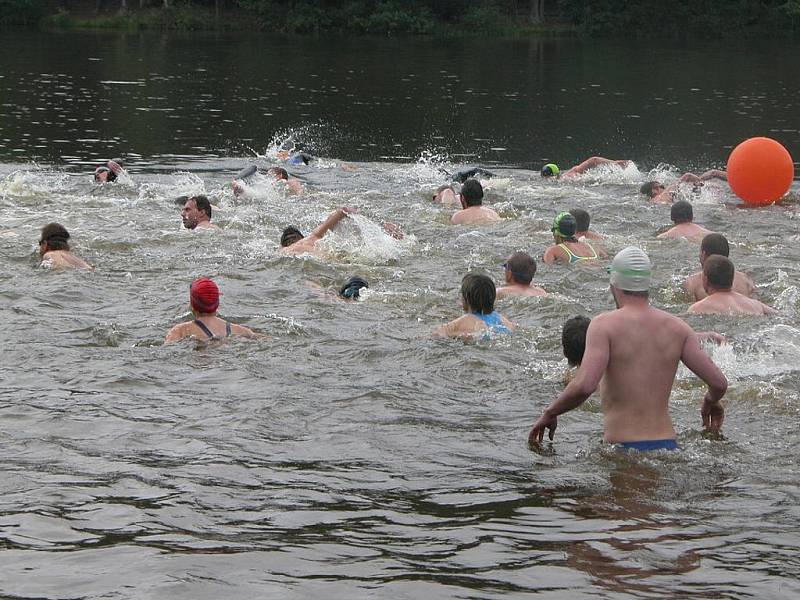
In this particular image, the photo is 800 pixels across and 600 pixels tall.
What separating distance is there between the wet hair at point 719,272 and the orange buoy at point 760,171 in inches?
297

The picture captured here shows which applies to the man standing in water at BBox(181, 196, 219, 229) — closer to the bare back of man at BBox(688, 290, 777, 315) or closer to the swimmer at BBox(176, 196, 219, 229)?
the swimmer at BBox(176, 196, 219, 229)

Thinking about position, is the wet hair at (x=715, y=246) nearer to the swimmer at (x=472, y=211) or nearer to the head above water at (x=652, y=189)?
the swimmer at (x=472, y=211)

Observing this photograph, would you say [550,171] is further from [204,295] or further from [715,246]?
[204,295]

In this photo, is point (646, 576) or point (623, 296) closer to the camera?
point (646, 576)

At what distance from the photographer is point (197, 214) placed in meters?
16.9

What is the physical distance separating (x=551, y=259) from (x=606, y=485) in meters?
7.22

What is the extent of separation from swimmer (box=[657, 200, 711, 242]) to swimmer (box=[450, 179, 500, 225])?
2.60 m

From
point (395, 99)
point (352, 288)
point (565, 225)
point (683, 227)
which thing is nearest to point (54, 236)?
point (352, 288)

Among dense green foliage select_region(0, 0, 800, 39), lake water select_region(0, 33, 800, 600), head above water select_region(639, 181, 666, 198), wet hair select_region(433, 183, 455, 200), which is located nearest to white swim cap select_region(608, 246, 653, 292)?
lake water select_region(0, 33, 800, 600)

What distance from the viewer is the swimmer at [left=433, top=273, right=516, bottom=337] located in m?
10.7

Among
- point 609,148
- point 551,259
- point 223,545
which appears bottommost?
point 223,545

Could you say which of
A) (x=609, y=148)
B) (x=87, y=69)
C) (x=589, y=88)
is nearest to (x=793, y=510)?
(x=609, y=148)

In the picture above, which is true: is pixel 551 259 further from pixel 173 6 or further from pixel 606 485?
pixel 173 6

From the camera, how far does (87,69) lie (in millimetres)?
42062
